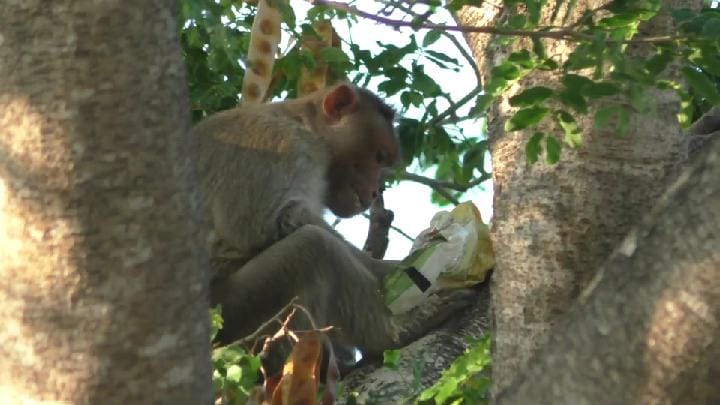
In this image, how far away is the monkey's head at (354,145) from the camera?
659 centimetres

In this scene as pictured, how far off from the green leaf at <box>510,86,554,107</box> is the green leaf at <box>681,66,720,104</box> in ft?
1.11

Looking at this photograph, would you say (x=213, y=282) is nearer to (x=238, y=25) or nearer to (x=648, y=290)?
(x=238, y=25)

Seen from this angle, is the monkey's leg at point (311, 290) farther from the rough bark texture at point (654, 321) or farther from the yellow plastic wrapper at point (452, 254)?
the rough bark texture at point (654, 321)

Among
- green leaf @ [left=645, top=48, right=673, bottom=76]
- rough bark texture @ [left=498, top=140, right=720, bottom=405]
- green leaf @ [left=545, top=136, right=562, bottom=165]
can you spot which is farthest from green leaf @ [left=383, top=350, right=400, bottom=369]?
rough bark texture @ [left=498, top=140, right=720, bottom=405]

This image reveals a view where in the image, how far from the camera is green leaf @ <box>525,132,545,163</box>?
10.9 feet

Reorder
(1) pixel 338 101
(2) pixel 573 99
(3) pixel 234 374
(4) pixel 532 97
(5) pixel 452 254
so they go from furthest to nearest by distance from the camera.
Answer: (1) pixel 338 101, (5) pixel 452 254, (3) pixel 234 374, (4) pixel 532 97, (2) pixel 573 99

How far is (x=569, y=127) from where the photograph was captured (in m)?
3.31

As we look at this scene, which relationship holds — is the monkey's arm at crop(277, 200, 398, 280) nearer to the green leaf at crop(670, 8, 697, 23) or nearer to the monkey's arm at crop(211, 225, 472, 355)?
the monkey's arm at crop(211, 225, 472, 355)

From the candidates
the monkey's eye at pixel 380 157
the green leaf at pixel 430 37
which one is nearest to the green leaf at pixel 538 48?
the green leaf at pixel 430 37

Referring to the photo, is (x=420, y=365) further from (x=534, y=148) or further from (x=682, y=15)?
(x=682, y=15)

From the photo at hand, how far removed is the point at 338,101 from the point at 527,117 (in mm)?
3379

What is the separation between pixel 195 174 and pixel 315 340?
2.84 feet

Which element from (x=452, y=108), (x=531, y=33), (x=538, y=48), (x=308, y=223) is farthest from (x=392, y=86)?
(x=531, y=33)

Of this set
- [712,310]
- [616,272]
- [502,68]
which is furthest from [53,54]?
[502,68]
